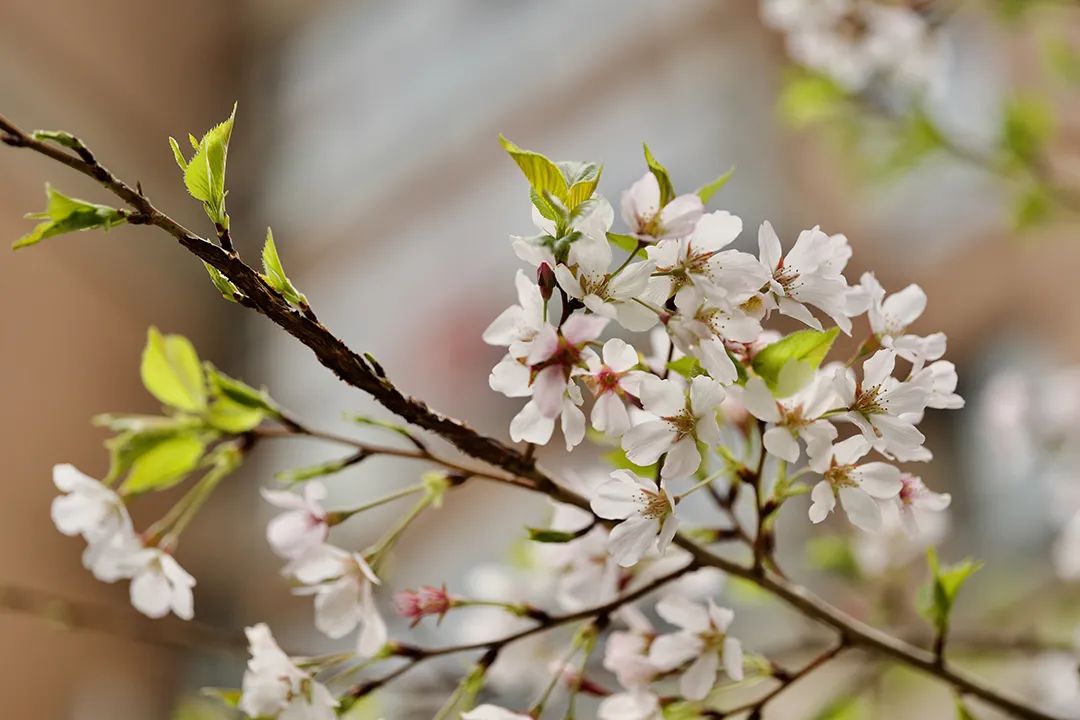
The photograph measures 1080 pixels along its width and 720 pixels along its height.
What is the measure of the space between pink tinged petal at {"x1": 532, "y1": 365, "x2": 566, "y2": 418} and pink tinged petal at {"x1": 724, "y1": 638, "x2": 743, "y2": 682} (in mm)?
128

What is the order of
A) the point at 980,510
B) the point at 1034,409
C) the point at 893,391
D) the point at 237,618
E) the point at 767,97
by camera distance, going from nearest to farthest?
the point at 893,391 → the point at 1034,409 → the point at 980,510 → the point at 767,97 → the point at 237,618

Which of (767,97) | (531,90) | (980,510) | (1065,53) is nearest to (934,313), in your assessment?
(980,510)

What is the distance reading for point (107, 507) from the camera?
0.38 m

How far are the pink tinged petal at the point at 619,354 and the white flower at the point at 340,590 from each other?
0.42 feet

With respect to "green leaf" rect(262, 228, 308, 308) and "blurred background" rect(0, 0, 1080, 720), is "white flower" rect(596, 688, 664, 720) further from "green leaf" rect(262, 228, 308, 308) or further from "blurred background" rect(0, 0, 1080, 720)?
"blurred background" rect(0, 0, 1080, 720)

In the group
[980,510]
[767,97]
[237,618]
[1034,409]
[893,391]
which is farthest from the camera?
[237,618]

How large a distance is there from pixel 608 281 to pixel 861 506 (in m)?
0.11

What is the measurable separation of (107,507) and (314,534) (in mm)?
80

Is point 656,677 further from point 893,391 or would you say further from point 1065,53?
point 1065,53

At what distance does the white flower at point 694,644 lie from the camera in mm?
365

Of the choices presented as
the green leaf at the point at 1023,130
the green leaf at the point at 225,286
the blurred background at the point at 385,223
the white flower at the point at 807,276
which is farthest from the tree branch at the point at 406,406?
the blurred background at the point at 385,223

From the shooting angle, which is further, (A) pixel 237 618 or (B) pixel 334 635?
(A) pixel 237 618

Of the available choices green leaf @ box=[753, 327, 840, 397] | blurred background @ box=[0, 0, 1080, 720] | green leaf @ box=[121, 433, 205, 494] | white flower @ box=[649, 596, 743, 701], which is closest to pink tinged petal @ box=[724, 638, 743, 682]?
white flower @ box=[649, 596, 743, 701]

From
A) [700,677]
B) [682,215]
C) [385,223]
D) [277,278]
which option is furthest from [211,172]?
[385,223]
